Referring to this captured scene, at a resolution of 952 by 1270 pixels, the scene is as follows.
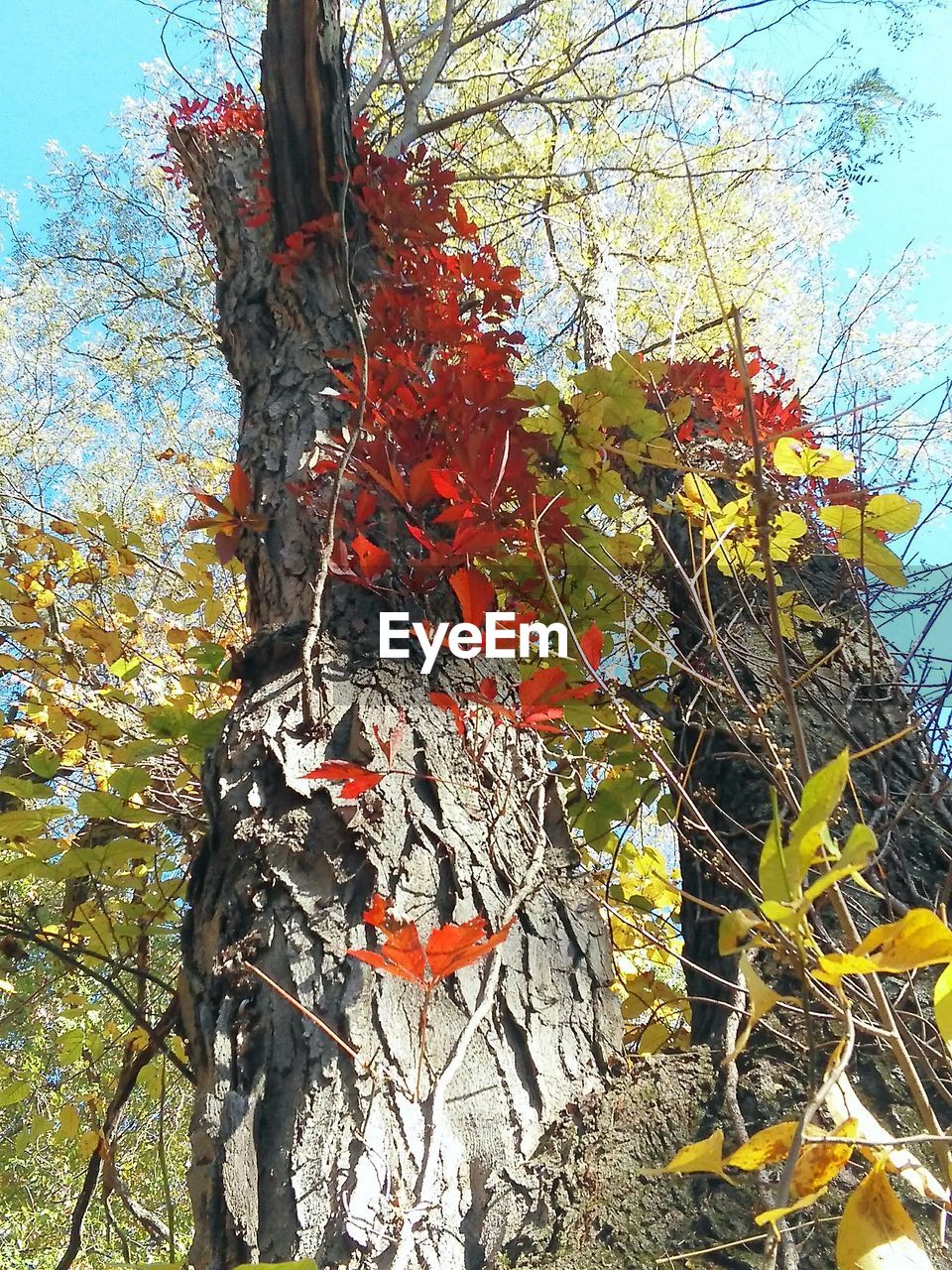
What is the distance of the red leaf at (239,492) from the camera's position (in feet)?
4.79

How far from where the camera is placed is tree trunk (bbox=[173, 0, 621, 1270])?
72cm

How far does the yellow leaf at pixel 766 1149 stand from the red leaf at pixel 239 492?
130 centimetres

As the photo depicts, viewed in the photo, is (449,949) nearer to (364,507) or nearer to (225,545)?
(364,507)

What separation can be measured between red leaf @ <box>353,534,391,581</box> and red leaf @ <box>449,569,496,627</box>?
19 centimetres

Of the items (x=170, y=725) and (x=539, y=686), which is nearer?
(x=539, y=686)

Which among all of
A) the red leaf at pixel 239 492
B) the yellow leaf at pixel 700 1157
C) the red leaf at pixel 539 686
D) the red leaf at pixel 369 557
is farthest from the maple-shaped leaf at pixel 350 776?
the red leaf at pixel 239 492

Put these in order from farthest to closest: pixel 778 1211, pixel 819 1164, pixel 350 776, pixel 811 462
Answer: pixel 350 776 → pixel 811 462 → pixel 819 1164 → pixel 778 1211

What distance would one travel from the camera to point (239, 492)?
1461mm

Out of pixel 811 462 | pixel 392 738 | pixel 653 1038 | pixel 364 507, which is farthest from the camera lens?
pixel 364 507

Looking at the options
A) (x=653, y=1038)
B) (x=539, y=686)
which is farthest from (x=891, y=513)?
(x=653, y=1038)

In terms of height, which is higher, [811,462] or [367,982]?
[811,462]

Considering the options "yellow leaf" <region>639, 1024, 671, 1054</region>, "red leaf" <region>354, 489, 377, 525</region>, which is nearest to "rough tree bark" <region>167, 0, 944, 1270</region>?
"red leaf" <region>354, 489, 377, 525</region>

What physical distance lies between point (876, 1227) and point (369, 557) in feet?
3.26

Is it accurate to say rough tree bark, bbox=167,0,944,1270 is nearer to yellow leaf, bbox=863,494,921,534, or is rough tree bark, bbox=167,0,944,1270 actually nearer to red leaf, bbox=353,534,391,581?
red leaf, bbox=353,534,391,581
